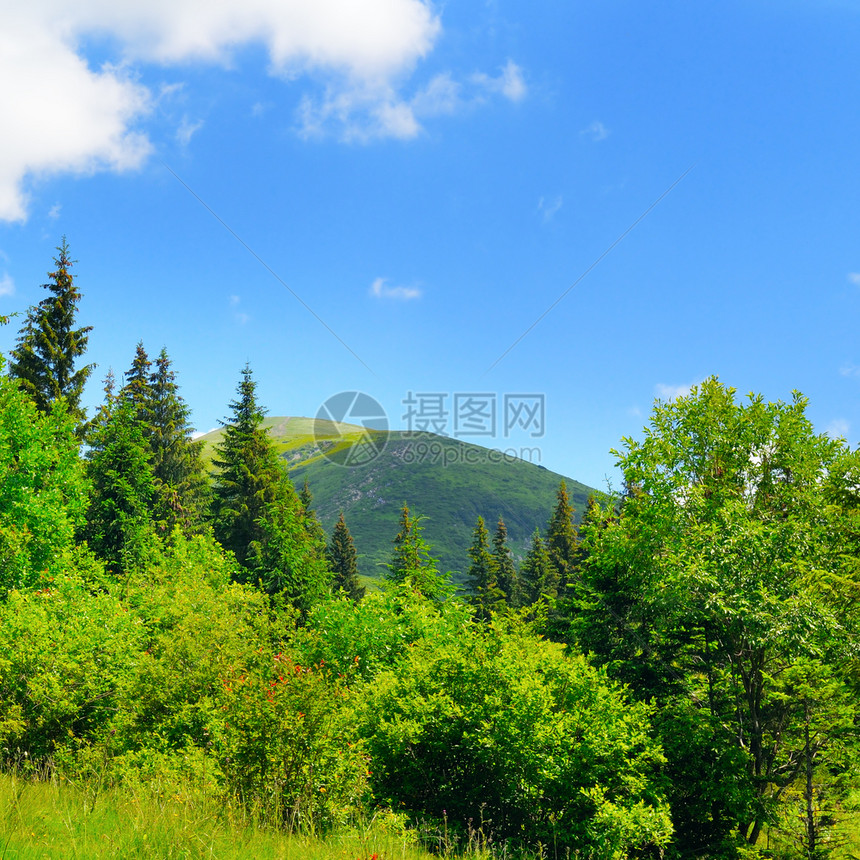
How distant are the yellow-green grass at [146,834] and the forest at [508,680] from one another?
143 mm

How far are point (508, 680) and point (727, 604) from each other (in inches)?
313

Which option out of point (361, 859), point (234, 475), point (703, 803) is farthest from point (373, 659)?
point (234, 475)

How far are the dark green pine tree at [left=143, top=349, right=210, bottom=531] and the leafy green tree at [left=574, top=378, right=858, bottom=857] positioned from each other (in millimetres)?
30987

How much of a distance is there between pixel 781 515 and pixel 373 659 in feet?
45.5

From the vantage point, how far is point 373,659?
56.1 ft

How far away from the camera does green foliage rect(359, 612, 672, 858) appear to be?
35.6ft

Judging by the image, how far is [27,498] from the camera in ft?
81.0

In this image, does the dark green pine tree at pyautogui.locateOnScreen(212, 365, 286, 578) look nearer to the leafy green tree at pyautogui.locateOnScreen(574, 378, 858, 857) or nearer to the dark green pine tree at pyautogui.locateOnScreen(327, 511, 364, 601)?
the leafy green tree at pyautogui.locateOnScreen(574, 378, 858, 857)

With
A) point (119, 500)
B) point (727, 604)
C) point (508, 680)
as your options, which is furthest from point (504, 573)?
point (508, 680)

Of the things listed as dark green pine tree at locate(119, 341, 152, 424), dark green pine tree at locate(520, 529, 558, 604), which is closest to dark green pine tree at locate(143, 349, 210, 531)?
dark green pine tree at locate(119, 341, 152, 424)

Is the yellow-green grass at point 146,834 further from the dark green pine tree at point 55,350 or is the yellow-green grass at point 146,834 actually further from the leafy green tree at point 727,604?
the dark green pine tree at point 55,350

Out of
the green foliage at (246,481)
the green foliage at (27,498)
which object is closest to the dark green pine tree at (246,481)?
the green foliage at (246,481)

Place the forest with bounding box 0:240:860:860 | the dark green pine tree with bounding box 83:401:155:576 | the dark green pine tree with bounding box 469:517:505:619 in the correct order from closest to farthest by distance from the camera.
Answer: the forest with bounding box 0:240:860:860
the dark green pine tree with bounding box 83:401:155:576
the dark green pine tree with bounding box 469:517:505:619

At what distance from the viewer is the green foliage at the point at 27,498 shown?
2256cm
